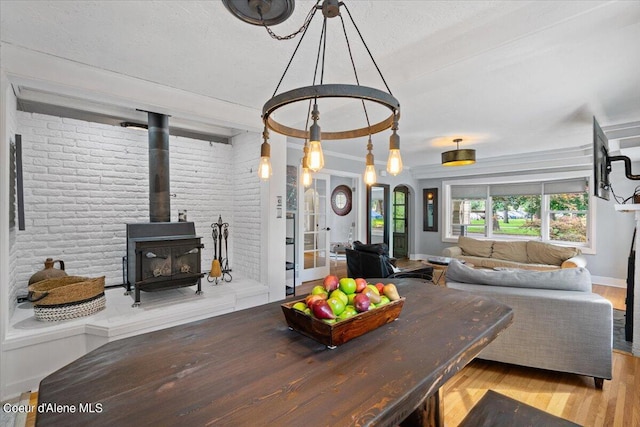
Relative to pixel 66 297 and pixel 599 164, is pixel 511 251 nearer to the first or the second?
pixel 599 164

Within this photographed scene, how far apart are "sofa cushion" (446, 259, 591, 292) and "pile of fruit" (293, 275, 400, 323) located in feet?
5.23

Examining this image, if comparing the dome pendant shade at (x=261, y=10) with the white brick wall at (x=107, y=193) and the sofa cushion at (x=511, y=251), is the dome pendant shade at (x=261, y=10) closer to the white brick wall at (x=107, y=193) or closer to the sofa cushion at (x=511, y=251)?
Result: the white brick wall at (x=107, y=193)

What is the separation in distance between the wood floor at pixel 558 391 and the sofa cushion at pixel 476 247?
3363 millimetres

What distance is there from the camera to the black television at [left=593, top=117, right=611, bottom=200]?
284 centimetres

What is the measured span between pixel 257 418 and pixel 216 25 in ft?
6.66

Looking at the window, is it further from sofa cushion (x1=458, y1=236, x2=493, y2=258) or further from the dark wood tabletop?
the dark wood tabletop

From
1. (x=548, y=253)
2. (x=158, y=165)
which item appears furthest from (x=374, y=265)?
(x=548, y=253)

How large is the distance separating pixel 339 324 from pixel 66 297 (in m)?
2.50

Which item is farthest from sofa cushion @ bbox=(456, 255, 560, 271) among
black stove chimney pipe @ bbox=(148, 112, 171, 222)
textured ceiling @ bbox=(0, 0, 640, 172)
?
black stove chimney pipe @ bbox=(148, 112, 171, 222)

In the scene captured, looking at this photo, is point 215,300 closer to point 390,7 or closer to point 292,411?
point 292,411

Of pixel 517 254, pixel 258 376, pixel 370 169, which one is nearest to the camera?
pixel 258 376

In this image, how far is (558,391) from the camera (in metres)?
2.24

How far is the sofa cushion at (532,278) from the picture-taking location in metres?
2.44

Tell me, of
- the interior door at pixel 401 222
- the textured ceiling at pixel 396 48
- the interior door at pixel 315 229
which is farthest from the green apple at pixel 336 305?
the interior door at pixel 401 222
